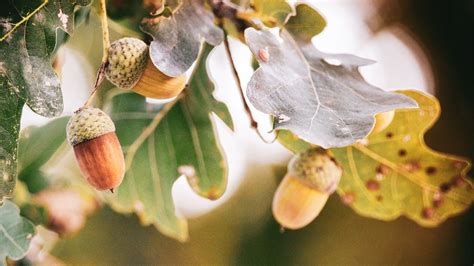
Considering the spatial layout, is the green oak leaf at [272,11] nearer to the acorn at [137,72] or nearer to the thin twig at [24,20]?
the acorn at [137,72]

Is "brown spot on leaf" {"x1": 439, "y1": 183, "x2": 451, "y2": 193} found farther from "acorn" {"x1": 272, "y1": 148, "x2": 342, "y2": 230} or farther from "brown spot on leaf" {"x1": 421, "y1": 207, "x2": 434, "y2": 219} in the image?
"acorn" {"x1": 272, "y1": 148, "x2": 342, "y2": 230}

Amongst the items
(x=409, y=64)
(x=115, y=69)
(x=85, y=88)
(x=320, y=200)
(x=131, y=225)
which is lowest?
(x=131, y=225)

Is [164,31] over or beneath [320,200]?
over

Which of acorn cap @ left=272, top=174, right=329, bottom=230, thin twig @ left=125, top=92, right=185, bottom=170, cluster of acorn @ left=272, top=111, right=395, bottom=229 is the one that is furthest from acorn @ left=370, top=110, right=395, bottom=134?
thin twig @ left=125, top=92, right=185, bottom=170

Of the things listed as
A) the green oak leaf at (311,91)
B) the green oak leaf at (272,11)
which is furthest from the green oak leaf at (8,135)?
the green oak leaf at (272,11)

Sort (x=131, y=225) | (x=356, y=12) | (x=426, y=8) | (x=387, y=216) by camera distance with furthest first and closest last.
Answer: (x=426, y=8) < (x=356, y=12) < (x=131, y=225) < (x=387, y=216)

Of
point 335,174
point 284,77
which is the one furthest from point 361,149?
point 284,77

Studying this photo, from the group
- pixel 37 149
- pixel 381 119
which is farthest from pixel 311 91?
pixel 37 149

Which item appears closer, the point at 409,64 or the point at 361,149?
the point at 361,149

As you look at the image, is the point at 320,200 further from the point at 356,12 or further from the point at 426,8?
the point at 426,8
